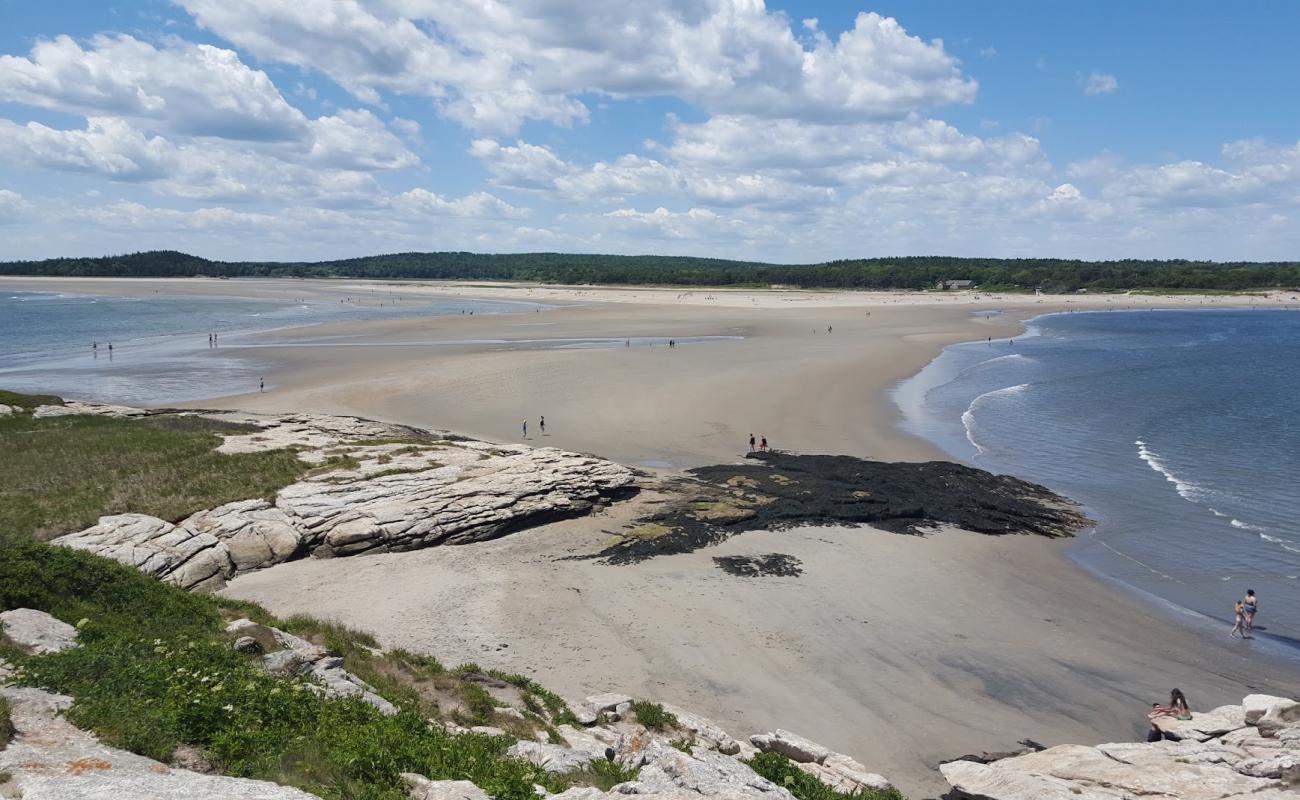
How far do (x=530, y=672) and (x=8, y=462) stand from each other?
20.0 m

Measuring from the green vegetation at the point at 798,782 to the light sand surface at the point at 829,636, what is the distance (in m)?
2.95

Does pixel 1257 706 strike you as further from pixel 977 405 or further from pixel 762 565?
pixel 977 405

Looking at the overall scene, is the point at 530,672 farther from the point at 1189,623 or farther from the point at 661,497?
the point at 1189,623

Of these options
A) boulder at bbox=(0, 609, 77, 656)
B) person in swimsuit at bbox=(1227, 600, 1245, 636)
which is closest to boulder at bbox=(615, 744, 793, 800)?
boulder at bbox=(0, 609, 77, 656)

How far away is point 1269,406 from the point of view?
45688 mm

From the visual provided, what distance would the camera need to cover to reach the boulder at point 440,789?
786cm

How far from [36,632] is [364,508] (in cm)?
1161

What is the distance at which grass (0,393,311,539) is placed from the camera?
20062mm

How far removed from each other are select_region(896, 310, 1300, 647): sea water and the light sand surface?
3.10 m

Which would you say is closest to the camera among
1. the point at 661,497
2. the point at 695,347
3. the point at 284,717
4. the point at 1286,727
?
the point at 284,717

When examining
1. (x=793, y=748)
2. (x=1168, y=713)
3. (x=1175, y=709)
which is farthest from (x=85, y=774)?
(x=1175, y=709)

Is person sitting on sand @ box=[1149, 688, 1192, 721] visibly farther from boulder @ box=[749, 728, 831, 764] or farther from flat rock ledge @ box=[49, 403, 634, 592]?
flat rock ledge @ box=[49, 403, 634, 592]

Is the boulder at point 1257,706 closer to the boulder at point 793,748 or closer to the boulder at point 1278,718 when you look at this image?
the boulder at point 1278,718

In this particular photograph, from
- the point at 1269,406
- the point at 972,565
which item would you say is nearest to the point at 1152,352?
the point at 1269,406
